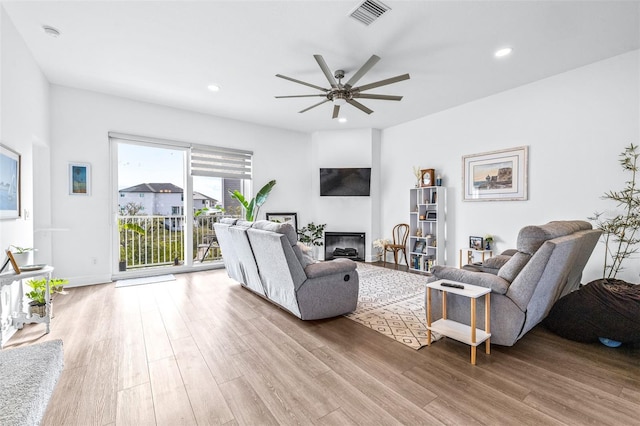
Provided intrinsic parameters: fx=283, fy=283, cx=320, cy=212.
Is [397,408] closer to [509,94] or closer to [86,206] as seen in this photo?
[509,94]

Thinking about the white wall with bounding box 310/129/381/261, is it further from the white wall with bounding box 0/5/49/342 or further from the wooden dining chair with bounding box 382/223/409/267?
the white wall with bounding box 0/5/49/342

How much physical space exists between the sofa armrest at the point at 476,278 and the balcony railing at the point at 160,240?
4.47m

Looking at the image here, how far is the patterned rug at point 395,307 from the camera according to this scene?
267 centimetres

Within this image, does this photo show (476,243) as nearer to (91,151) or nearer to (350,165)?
(350,165)

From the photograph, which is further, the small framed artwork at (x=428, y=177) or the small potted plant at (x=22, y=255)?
the small framed artwork at (x=428, y=177)

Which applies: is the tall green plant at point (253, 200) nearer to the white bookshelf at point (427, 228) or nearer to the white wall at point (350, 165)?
the white wall at point (350, 165)

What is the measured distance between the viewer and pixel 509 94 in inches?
173

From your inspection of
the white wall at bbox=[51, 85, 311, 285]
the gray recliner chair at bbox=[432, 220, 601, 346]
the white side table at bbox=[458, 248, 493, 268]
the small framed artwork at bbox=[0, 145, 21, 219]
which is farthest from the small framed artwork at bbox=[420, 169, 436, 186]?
the small framed artwork at bbox=[0, 145, 21, 219]

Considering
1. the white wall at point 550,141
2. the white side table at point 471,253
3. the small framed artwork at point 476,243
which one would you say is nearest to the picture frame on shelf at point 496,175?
the white wall at point 550,141

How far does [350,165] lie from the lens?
6480 millimetres

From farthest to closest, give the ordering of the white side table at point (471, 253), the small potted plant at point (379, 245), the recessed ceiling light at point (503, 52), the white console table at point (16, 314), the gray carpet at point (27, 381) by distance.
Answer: the small potted plant at point (379, 245) < the white side table at point (471, 253) < the recessed ceiling light at point (503, 52) < the white console table at point (16, 314) < the gray carpet at point (27, 381)

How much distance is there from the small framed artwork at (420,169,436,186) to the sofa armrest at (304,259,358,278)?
304 cm

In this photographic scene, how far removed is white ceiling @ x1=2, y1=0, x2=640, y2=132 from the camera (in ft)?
8.55

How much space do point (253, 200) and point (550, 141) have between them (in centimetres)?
496
